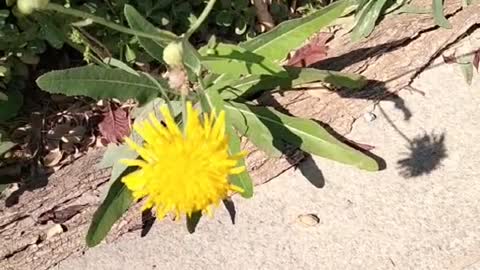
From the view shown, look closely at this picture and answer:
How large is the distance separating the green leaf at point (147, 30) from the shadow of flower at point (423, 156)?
0.92 meters

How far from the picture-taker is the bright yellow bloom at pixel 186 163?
2.08 m

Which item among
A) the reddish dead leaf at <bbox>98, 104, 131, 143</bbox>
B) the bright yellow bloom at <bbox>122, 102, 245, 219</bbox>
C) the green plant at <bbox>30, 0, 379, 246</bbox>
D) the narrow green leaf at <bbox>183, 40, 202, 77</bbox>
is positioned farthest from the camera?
the reddish dead leaf at <bbox>98, 104, 131, 143</bbox>

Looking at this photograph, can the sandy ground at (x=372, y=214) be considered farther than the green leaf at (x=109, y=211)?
Yes

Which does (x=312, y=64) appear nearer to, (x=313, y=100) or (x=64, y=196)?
(x=313, y=100)

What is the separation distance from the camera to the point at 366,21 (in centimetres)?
300

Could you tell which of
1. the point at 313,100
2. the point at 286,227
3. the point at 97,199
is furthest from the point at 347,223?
the point at 97,199

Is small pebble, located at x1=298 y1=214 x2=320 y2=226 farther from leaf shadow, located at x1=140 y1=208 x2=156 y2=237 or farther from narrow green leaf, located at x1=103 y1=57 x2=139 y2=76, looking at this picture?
narrow green leaf, located at x1=103 y1=57 x2=139 y2=76

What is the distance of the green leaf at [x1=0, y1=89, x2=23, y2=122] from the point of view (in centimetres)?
291

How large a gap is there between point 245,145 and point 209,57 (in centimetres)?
47

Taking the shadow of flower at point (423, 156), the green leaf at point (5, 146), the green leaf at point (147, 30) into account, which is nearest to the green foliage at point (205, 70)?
the green leaf at point (147, 30)

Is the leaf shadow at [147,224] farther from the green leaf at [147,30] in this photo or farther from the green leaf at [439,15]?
the green leaf at [439,15]

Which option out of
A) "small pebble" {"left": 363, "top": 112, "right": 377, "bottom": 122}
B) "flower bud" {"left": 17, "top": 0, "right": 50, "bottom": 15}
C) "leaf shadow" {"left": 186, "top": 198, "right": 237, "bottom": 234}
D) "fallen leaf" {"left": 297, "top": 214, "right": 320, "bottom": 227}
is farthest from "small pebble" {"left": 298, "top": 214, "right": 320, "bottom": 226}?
"flower bud" {"left": 17, "top": 0, "right": 50, "bottom": 15}

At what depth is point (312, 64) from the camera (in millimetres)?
2992

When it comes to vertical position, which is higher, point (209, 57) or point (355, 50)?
point (209, 57)
